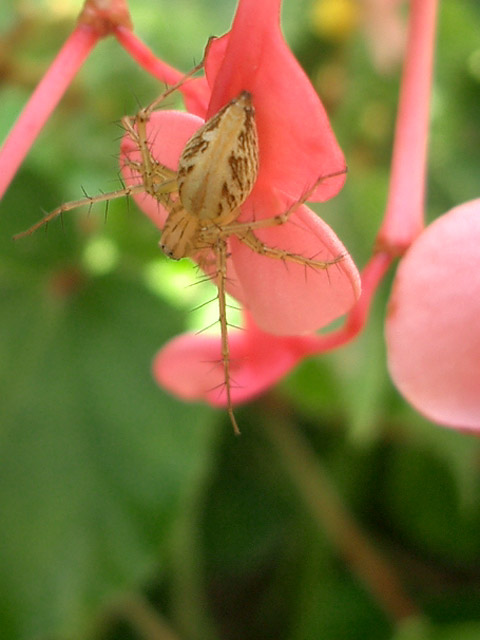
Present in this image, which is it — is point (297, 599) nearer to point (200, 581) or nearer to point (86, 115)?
point (200, 581)

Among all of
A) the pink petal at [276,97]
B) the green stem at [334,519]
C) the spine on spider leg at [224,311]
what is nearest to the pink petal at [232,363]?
the spine on spider leg at [224,311]

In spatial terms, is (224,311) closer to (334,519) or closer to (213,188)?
(213,188)

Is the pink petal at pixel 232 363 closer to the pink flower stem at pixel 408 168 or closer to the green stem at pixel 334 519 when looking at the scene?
the pink flower stem at pixel 408 168

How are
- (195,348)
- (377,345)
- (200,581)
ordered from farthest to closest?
1. (200,581)
2. (377,345)
3. (195,348)

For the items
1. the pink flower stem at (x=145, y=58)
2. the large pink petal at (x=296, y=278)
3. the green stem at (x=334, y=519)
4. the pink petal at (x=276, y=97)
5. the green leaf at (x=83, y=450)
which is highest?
the pink flower stem at (x=145, y=58)

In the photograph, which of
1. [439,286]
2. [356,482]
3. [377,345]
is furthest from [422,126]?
[356,482]

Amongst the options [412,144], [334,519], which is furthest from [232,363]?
[334,519]
